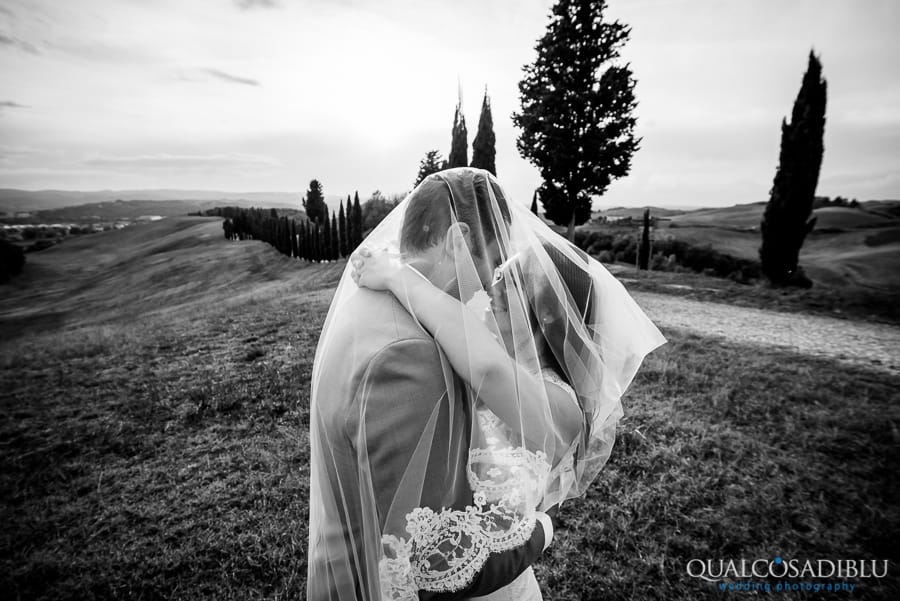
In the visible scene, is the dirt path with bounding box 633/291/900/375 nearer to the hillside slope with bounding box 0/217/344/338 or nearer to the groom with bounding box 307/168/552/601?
A: the groom with bounding box 307/168/552/601

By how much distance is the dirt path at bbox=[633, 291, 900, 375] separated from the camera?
24.0 feet

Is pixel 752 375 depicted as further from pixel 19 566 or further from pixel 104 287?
pixel 104 287

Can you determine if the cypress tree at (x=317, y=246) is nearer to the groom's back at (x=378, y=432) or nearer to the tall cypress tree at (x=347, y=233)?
the tall cypress tree at (x=347, y=233)

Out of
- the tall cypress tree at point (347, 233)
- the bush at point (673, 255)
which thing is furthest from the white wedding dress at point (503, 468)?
the tall cypress tree at point (347, 233)

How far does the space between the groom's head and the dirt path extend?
856 centimetres

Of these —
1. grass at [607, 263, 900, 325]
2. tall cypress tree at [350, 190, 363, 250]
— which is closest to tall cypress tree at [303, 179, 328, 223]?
tall cypress tree at [350, 190, 363, 250]

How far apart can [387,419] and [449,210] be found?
0.83 m

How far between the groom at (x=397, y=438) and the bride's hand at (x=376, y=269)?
0.14 ft

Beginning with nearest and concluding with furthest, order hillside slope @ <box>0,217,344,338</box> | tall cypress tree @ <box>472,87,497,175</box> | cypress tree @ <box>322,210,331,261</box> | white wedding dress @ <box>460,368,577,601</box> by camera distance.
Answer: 1. white wedding dress @ <box>460,368,577,601</box>
2. tall cypress tree @ <box>472,87,497,175</box>
3. hillside slope @ <box>0,217,344,338</box>
4. cypress tree @ <box>322,210,331,261</box>

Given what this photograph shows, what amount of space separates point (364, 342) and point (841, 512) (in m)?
4.61

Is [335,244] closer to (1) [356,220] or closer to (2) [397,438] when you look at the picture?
(1) [356,220]

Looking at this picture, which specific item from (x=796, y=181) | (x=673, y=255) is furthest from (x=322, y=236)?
(x=796, y=181)

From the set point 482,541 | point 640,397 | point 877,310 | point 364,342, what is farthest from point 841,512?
point 877,310

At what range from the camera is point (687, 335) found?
8.42 metres
